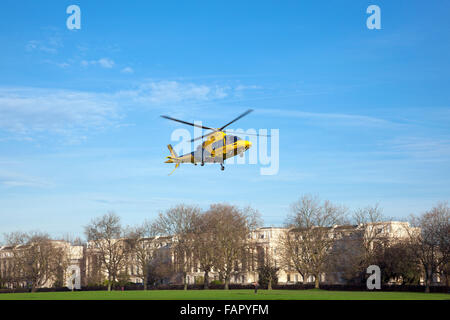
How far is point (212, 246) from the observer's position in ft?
472

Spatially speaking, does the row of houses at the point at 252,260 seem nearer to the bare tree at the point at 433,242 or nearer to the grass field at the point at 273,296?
the bare tree at the point at 433,242

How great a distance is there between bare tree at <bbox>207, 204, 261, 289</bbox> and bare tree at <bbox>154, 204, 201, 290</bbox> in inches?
224

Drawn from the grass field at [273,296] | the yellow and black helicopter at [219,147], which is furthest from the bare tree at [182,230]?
the yellow and black helicopter at [219,147]

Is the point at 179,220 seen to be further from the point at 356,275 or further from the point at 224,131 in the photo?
the point at 224,131

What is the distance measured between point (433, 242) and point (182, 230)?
6248 cm

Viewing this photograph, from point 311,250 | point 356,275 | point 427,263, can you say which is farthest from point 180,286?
point 427,263

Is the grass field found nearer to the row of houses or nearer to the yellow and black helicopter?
the yellow and black helicopter

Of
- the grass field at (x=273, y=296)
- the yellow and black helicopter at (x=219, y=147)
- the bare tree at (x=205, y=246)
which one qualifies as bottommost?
the grass field at (x=273, y=296)

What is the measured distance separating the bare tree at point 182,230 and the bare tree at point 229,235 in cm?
570

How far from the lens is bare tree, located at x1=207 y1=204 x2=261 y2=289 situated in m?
141

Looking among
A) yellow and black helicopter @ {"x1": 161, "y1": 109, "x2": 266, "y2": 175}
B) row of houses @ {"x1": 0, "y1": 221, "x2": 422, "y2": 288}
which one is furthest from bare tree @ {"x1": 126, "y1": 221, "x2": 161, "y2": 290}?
yellow and black helicopter @ {"x1": 161, "y1": 109, "x2": 266, "y2": 175}

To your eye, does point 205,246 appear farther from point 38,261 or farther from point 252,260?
point 38,261

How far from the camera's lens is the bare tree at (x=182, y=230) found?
148 m
